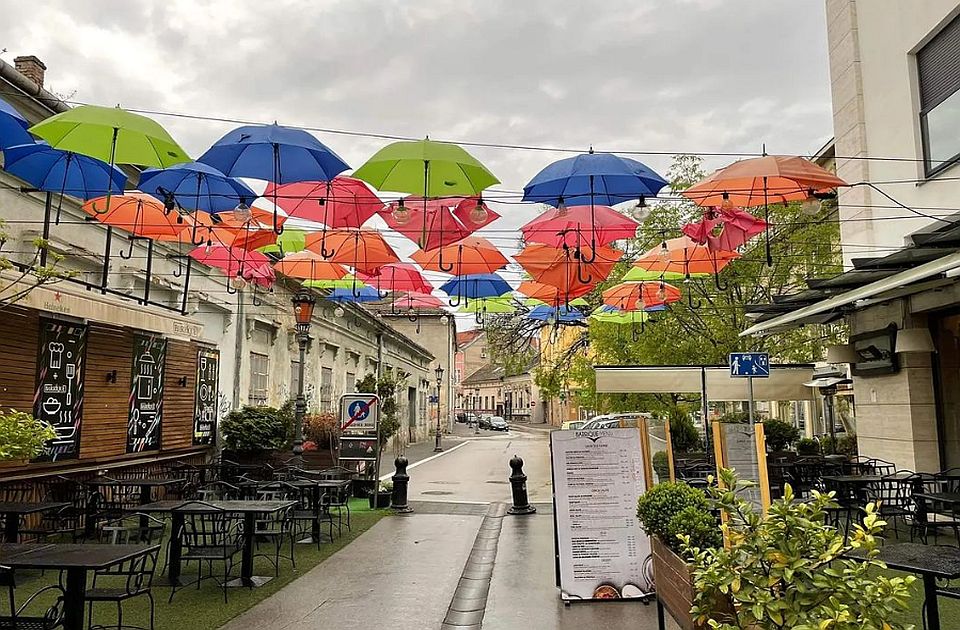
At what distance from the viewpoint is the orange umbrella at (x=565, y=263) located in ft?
38.7

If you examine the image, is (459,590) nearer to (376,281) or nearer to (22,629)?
(22,629)

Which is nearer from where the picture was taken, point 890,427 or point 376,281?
point 890,427

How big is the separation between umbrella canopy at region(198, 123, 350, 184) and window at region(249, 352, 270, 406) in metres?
11.7

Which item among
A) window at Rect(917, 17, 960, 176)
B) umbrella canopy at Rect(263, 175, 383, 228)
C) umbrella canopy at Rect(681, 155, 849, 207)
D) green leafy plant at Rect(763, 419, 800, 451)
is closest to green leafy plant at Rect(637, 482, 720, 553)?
umbrella canopy at Rect(681, 155, 849, 207)

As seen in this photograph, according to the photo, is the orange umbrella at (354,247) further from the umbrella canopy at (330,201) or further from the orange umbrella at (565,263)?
the orange umbrella at (565,263)

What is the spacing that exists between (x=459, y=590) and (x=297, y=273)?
7.19 metres

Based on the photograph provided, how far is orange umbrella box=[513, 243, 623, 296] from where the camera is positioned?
11.8 meters

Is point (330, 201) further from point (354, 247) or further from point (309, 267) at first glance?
point (309, 267)

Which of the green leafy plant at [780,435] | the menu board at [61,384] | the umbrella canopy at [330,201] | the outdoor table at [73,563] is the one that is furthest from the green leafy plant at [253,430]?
the green leafy plant at [780,435]

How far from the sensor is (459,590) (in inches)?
316

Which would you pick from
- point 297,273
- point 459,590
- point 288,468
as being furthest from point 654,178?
point 288,468

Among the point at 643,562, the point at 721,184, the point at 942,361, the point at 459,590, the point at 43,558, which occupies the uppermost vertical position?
the point at 721,184

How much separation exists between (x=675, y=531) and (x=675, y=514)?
0.17 metres

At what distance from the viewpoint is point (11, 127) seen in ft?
25.6
